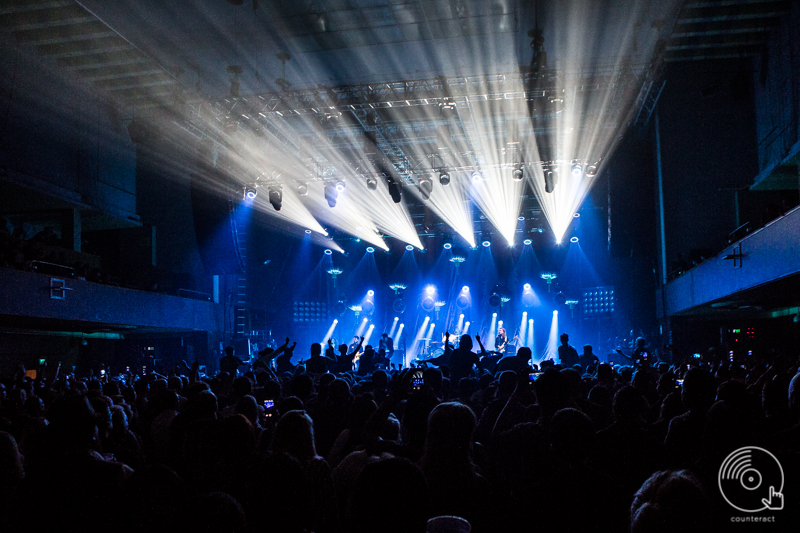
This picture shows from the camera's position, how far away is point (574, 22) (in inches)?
435

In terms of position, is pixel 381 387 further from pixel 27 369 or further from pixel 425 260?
pixel 425 260

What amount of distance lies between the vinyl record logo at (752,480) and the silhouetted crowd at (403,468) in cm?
4

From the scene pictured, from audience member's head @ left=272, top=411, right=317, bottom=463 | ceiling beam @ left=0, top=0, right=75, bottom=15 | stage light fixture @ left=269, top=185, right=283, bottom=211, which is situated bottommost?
audience member's head @ left=272, top=411, right=317, bottom=463

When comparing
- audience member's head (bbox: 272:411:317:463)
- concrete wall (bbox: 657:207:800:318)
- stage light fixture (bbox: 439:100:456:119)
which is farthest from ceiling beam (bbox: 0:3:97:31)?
concrete wall (bbox: 657:207:800:318)

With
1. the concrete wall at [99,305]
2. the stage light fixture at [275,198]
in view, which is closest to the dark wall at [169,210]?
the concrete wall at [99,305]

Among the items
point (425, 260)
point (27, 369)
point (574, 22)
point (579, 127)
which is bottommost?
point (27, 369)

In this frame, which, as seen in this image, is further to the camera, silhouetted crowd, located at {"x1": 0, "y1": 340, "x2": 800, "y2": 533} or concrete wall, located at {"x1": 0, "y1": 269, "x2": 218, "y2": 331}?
concrete wall, located at {"x1": 0, "y1": 269, "x2": 218, "y2": 331}

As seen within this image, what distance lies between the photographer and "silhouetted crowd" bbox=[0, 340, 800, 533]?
5.89 ft

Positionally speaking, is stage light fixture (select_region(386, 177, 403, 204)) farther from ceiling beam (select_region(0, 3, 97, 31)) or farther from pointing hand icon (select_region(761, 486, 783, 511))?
pointing hand icon (select_region(761, 486, 783, 511))

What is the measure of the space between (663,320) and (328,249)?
1235 centimetres

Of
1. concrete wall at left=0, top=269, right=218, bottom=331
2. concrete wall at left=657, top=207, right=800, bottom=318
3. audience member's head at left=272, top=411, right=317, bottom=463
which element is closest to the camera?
audience member's head at left=272, top=411, right=317, bottom=463

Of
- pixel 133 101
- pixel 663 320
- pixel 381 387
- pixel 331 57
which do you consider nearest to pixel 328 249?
pixel 133 101

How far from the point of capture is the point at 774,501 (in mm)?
2393

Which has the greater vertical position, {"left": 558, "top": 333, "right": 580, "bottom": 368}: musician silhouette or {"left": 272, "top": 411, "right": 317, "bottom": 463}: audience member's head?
{"left": 272, "top": 411, "right": 317, "bottom": 463}: audience member's head
